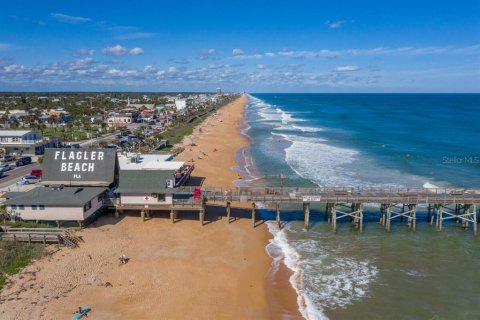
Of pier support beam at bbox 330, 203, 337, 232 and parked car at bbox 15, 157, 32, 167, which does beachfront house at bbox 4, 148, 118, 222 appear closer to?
parked car at bbox 15, 157, 32, 167

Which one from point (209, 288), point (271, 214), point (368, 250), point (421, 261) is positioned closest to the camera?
point (209, 288)

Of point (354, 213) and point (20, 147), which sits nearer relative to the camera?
point (354, 213)

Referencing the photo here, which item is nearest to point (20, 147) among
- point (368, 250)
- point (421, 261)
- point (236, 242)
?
point (236, 242)

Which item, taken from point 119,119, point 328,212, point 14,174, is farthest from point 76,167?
point 119,119

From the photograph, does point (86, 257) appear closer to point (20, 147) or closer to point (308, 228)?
point (308, 228)

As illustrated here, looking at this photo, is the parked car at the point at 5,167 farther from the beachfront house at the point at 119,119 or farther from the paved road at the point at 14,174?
the beachfront house at the point at 119,119

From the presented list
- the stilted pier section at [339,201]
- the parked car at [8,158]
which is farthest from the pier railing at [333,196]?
the parked car at [8,158]
